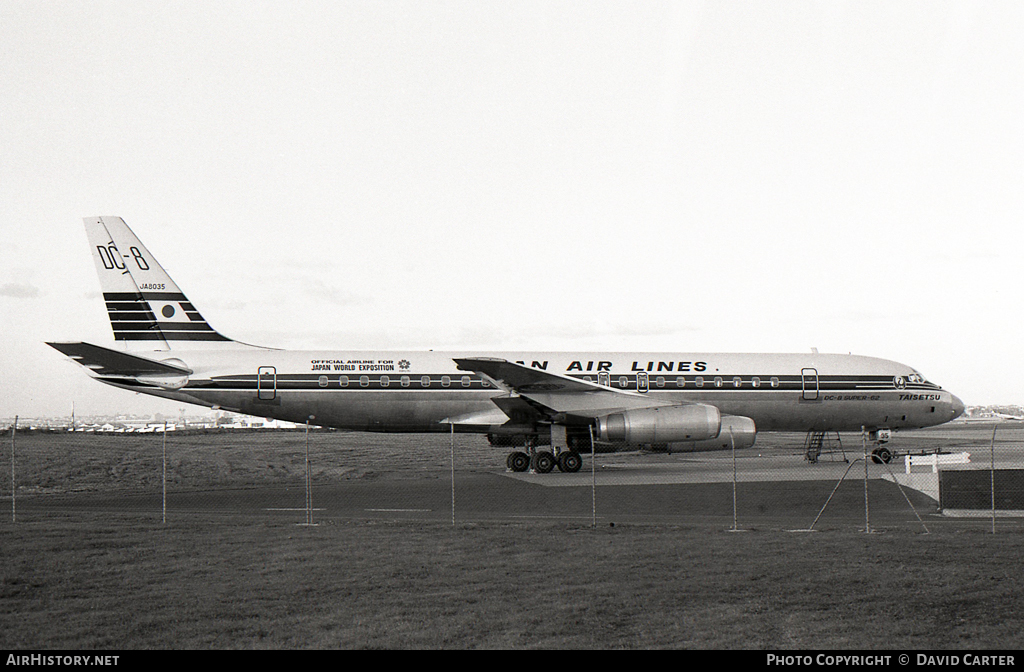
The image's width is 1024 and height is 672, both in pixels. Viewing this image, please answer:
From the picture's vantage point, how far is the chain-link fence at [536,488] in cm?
1622

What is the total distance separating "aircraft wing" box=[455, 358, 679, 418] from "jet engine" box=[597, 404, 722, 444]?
3.80 ft

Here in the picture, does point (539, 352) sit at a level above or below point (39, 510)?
above

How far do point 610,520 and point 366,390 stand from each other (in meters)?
10.7

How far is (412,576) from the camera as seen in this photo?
10.3 metres

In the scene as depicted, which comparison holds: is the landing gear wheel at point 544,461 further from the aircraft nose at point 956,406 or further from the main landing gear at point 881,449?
the aircraft nose at point 956,406

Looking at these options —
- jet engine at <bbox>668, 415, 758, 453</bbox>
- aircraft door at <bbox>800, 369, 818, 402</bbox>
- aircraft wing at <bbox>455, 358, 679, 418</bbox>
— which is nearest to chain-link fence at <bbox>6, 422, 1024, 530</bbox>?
jet engine at <bbox>668, 415, 758, 453</bbox>

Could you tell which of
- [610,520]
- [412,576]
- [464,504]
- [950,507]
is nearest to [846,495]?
[950,507]

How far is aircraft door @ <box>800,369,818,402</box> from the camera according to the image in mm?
26938

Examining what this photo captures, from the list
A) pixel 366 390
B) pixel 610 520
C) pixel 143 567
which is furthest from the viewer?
pixel 366 390

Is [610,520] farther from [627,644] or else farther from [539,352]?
[539,352]

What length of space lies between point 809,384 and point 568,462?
7.92 m

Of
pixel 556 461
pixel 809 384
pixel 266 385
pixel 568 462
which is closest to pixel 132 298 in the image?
pixel 266 385
